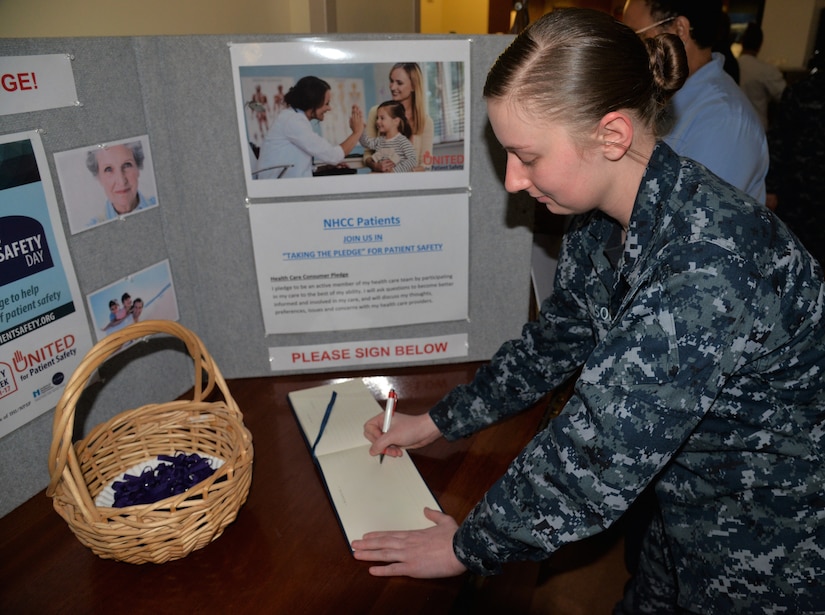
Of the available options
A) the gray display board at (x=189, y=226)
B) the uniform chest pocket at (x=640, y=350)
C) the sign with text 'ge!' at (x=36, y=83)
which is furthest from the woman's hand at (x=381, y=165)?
the uniform chest pocket at (x=640, y=350)

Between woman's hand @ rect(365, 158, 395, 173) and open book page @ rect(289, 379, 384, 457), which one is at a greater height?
woman's hand @ rect(365, 158, 395, 173)

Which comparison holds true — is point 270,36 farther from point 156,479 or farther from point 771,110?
point 771,110

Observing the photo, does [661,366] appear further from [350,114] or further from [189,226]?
[189,226]

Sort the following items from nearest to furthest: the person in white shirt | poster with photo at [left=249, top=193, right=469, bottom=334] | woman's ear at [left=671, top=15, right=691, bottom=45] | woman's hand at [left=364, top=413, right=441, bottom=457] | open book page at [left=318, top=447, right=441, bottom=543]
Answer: open book page at [left=318, top=447, right=441, bottom=543]
woman's hand at [left=364, top=413, right=441, bottom=457]
poster with photo at [left=249, top=193, right=469, bottom=334]
woman's ear at [left=671, top=15, right=691, bottom=45]
the person in white shirt

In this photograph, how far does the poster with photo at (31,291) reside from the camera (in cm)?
77

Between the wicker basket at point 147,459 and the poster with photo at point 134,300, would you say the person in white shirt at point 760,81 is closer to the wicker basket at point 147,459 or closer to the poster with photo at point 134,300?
the poster with photo at point 134,300

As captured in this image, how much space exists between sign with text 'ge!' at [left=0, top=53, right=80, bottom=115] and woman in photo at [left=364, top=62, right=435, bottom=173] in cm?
43

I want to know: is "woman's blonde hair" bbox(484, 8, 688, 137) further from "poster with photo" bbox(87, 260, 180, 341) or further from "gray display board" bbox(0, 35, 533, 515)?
"poster with photo" bbox(87, 260, 180, 341)

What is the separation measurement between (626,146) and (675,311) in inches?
8.4

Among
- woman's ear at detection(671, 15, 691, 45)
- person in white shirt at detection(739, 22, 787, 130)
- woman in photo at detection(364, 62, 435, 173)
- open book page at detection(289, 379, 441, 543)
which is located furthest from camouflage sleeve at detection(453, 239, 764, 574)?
person in white shirt at detection(739, 22, 787, 130)

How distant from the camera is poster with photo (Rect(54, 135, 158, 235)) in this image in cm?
85

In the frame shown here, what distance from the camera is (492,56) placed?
1021mm

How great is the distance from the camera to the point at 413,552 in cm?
77

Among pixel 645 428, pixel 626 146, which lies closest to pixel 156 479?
pixel 645 428
